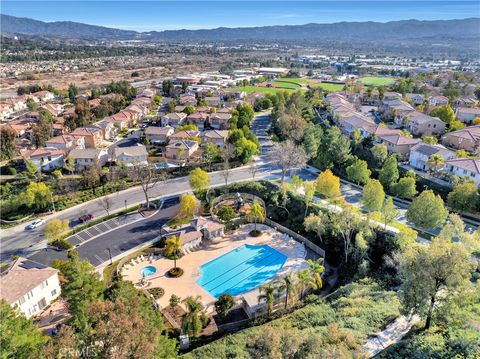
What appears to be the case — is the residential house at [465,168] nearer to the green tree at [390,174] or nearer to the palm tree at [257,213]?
the green tree at [390,174]

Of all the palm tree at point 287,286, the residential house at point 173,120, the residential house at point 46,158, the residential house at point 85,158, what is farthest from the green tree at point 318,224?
the residential house at point 173,120

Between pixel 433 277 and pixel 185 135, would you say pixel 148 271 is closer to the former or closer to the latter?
pixel 433 277

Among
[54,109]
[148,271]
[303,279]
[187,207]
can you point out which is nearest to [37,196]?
[187,207]

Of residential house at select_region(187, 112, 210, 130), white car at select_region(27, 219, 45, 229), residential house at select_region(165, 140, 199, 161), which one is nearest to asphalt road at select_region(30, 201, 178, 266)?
white car at select_region(27, 219, 45, 229)

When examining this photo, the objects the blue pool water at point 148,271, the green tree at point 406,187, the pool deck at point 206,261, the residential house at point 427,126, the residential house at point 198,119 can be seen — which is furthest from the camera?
the residential house at point 198,119

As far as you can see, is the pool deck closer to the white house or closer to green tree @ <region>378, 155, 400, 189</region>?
the white house
